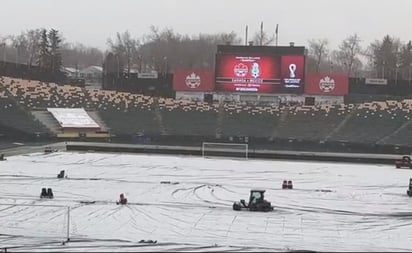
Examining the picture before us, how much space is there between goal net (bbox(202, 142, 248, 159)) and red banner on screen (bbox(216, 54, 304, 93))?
33.2ft

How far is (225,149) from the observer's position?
168 feet

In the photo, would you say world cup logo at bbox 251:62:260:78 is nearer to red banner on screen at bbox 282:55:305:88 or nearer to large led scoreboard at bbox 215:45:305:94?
large led scoreboard at bbox 215:45:305:94

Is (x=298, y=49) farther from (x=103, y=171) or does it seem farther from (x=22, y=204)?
(x=22, y=204)

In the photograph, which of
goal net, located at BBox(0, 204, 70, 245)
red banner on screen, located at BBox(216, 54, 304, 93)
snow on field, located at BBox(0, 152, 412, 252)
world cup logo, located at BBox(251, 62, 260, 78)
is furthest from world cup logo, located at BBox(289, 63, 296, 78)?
goal net, located at BBox(0, 204, 70, 245)

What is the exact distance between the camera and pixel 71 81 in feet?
255

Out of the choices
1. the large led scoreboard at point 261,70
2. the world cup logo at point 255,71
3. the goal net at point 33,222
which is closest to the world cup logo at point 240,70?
the large led scoreboard at point 261,70

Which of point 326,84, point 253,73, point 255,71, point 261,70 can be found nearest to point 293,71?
point 261,70

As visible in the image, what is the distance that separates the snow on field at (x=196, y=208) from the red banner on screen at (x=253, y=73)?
2164 cm

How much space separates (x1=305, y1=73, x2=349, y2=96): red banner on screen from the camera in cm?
6619

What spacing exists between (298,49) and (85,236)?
154 ft

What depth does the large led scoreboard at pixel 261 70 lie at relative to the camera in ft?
203

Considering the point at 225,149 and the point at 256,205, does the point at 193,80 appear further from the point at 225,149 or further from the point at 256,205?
the point at 256,205

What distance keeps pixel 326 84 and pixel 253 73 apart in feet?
29.8

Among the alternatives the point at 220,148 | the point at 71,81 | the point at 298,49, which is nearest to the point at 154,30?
the point at 71,81
